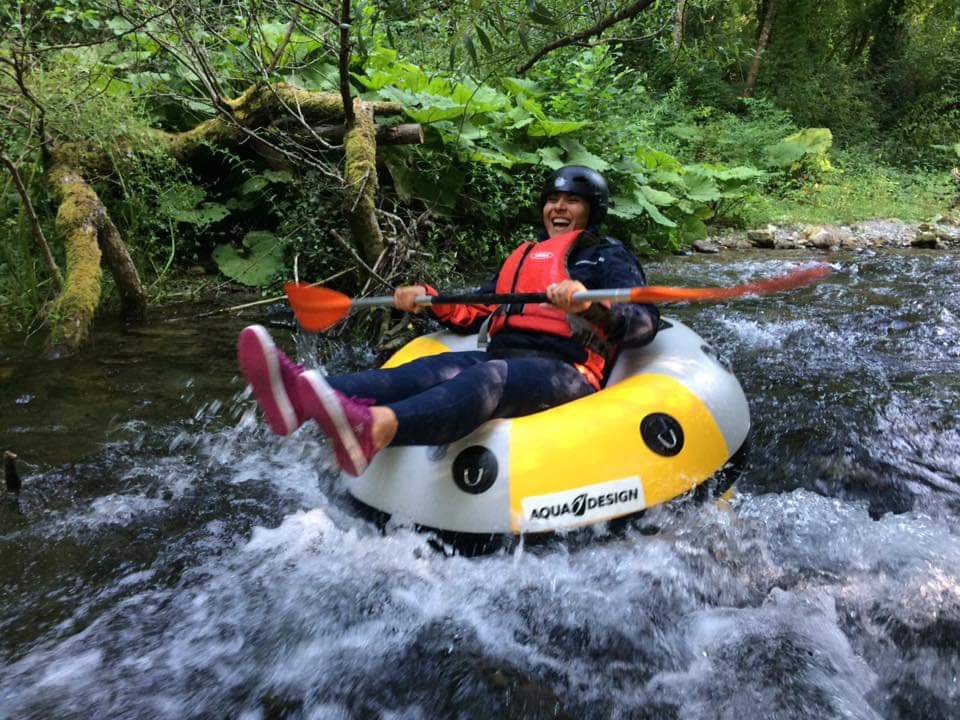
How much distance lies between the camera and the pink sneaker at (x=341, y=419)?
1.70 m

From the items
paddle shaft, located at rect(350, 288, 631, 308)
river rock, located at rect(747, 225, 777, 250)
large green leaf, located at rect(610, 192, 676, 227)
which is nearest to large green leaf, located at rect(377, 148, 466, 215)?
large green leaf, located at rect(610, 192, 676, 227)

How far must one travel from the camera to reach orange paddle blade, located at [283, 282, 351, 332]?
2.59m

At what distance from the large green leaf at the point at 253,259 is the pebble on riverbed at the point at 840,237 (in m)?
4.95

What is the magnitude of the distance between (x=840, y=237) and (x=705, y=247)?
207 centimetres

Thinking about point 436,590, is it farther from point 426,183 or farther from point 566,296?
point 426,183

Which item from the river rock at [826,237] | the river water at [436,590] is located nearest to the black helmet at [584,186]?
the river water at [436,590]

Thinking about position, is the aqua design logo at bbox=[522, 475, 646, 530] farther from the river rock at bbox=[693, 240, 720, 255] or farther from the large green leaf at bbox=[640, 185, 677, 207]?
the river rock at bbox=[693, 240, 720, 255]

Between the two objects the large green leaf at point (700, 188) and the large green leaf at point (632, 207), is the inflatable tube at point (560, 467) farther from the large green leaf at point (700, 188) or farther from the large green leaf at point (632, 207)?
the large green leaf at point (700, 188)

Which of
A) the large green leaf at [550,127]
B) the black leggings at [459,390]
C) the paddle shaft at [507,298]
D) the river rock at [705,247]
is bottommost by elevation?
the river rock at [705,247]

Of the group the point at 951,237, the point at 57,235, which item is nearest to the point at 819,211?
the point at 951,237

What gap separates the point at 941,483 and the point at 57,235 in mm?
4667

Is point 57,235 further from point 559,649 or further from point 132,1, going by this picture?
point 559,649

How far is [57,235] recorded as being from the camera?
3.97 meters

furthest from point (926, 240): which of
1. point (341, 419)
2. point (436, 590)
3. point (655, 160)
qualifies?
point (341, 419)
